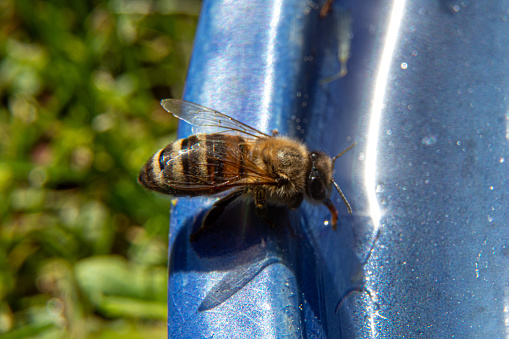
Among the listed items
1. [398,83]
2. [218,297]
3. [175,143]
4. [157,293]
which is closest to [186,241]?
[218,297]

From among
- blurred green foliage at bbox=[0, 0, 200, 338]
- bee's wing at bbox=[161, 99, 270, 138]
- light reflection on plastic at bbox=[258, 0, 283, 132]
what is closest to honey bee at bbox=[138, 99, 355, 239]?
bee's wing at bbox=[161, 99, 270, 138]

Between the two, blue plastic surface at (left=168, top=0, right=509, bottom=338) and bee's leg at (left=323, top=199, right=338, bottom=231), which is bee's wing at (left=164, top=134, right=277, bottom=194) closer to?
blue plastic surface at (left=168, top=0, right=509, bottom=338)

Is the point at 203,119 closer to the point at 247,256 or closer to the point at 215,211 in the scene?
the point at 215,211

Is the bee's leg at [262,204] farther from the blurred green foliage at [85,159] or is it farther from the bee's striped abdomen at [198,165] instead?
the blurred green foliage at [85,159]

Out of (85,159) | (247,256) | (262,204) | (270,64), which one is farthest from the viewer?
(85,159)

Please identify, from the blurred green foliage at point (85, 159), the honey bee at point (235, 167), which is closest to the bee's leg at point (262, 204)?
the honey bee at point (235, 167)

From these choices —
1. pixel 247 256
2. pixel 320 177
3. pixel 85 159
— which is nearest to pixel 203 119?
pixel 320 177

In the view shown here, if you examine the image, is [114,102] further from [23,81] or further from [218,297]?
[218,297]
